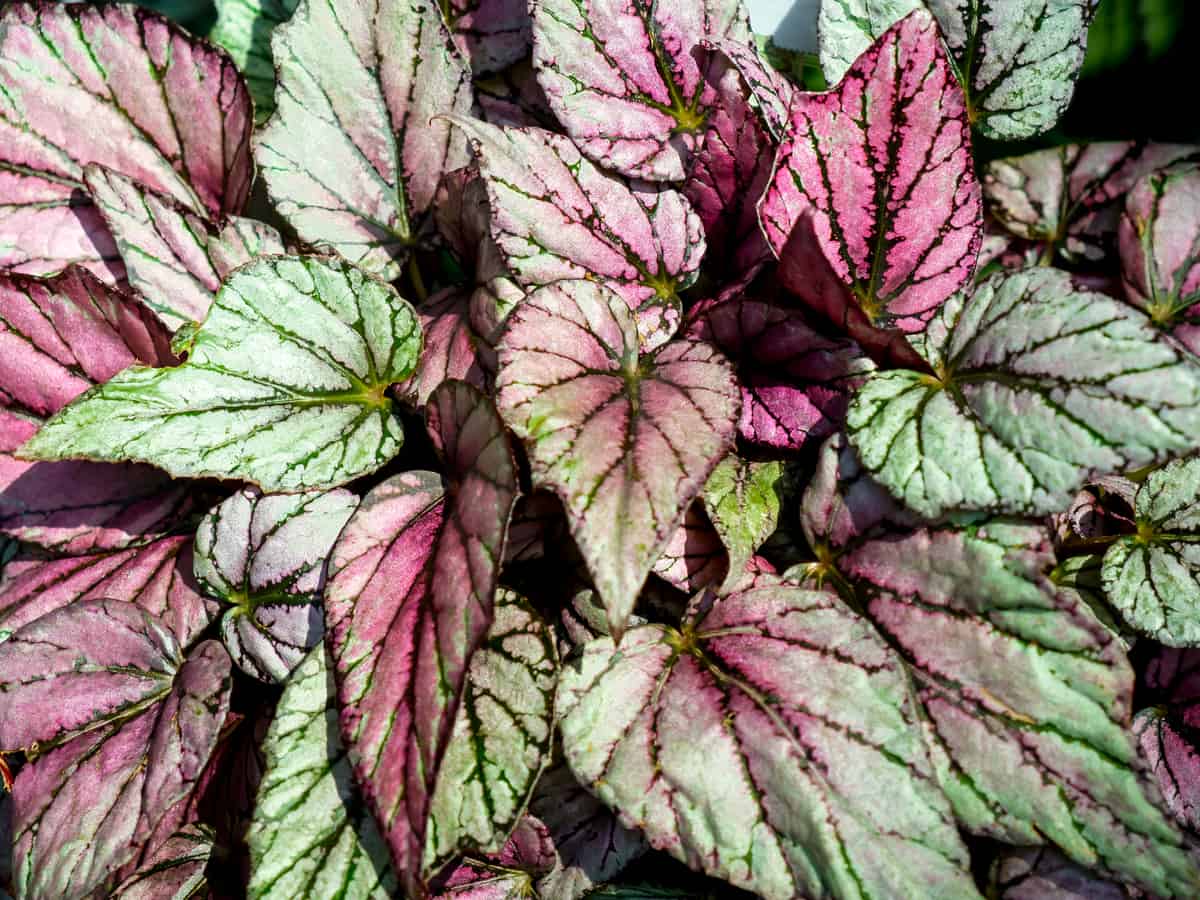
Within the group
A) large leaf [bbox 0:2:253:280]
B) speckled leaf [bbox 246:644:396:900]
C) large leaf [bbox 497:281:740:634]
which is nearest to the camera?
large leaf [bbox 497:281:740:634]

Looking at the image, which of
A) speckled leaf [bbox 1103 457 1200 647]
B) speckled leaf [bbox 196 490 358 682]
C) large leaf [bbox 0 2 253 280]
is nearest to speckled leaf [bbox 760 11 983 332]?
speckled leaf [bbox 1103 457 1200 647]

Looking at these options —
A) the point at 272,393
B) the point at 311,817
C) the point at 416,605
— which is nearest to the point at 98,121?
the point at 272,393

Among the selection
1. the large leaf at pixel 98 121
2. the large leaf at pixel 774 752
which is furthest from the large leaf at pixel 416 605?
the large leaf at pixel 98 121

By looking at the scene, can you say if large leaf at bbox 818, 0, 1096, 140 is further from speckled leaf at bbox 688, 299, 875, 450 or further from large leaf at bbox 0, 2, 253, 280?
large leaf at bbox 0, 2, 253, 280

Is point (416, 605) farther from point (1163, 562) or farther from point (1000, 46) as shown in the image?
point (1000, 46)

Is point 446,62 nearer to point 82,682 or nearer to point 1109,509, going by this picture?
point 82,682

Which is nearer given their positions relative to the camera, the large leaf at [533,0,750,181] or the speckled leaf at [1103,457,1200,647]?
the speckled leaf at [1103,457,1200,647]

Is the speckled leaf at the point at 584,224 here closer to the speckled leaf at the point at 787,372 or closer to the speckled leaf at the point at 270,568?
the speckled leaf at the point at 787,372
